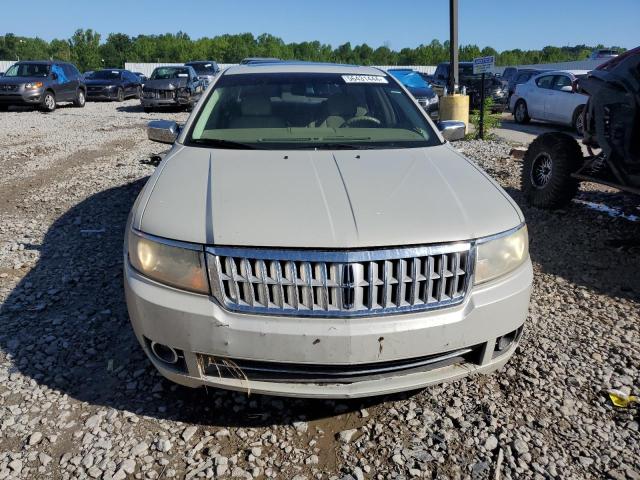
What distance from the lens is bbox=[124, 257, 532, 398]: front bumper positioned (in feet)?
6.84

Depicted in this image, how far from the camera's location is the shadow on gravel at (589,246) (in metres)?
4.18

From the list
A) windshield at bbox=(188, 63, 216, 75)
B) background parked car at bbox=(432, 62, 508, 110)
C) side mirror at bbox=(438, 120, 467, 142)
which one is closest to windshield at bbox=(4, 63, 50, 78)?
windshield at bbox=(188, 63, 216, 75)

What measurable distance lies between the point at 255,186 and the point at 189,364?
2.96ft

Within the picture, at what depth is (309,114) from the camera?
11.9ft

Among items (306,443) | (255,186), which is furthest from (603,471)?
(255,186)

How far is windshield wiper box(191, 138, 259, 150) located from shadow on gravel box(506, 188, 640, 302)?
276 centimetres

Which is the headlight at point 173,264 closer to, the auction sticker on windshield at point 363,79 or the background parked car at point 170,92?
the auction sticker on windshield at point 363,79

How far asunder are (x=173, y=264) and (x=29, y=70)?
18.9 meters

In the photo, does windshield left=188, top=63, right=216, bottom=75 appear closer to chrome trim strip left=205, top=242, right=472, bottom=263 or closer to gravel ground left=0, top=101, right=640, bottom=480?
gravel ground left=0, top=101, right=640, bottom=480

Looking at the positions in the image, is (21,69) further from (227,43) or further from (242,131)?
(227,43)

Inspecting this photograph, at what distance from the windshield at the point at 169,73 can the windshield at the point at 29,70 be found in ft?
11.8

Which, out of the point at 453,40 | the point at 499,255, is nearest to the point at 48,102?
the point at 453,40

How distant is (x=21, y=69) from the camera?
17.6 metres

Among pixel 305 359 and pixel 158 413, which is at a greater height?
pixel 305 359
